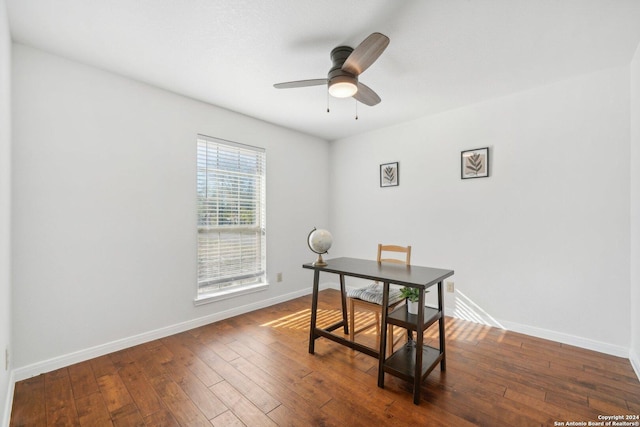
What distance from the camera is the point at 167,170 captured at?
9.21 feet

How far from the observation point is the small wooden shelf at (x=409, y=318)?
6.20 ft

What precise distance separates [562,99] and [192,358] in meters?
4.05

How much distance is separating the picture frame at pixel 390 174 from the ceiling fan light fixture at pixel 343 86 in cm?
Result: 197

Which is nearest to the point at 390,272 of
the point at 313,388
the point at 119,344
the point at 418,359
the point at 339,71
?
the point at 418,359

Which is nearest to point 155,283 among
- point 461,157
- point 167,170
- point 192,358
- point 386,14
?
point 192,358

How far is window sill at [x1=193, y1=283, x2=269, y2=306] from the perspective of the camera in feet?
10.0

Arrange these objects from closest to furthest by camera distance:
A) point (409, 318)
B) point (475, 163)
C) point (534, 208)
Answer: point (409, 318) → point (534, 208) → point (475, 163)

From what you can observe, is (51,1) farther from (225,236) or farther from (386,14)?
(225,236)

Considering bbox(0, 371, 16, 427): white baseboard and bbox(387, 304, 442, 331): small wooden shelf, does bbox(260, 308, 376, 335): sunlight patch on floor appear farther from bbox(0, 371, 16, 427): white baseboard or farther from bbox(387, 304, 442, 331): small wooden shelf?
bbox(0, 371, 16, 427): white baseboard

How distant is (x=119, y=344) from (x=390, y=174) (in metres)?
3.52

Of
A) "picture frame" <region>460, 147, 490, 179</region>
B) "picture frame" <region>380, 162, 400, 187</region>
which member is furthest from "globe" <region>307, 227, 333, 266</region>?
"picture frame" <region>460, 147, 490, 179</region>

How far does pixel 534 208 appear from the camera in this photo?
9.11ft

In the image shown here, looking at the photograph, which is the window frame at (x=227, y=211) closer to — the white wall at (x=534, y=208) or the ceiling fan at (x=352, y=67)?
the ceiling fan at (x=352, y=67)

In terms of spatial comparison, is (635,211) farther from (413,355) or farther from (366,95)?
(366,95)
